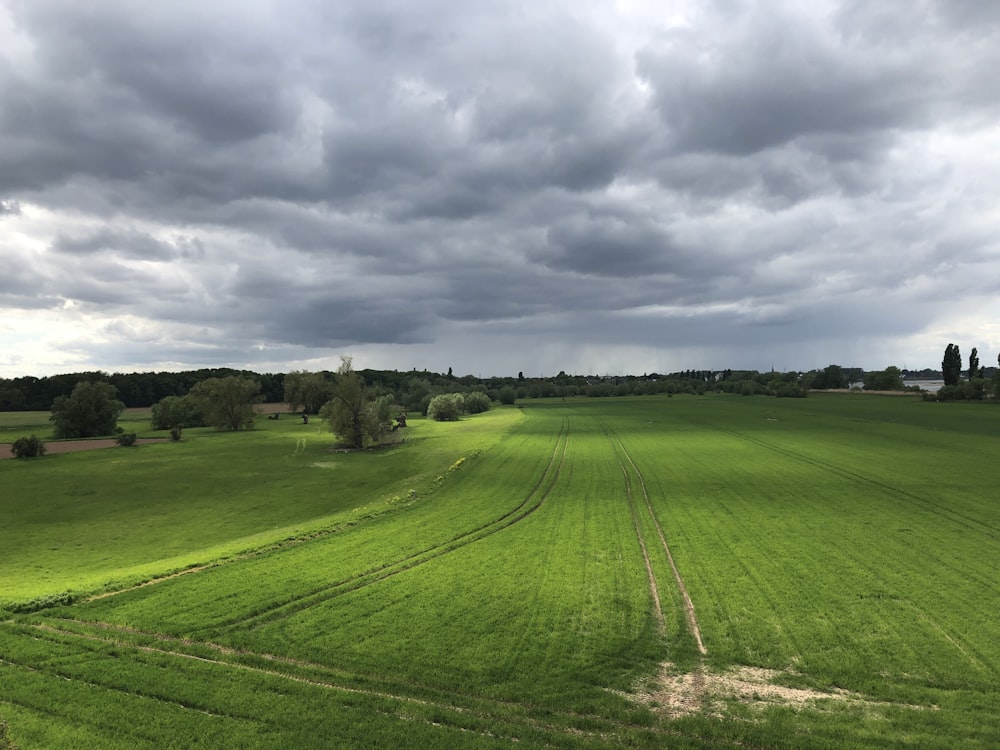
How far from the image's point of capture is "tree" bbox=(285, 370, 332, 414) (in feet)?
456

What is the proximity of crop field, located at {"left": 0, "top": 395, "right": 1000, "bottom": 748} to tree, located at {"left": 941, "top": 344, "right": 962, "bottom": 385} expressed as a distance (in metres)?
169

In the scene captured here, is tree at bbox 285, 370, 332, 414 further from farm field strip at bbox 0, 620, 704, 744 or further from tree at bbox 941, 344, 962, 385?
tree at bbox 941, 344, 962, 385

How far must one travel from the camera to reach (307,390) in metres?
139

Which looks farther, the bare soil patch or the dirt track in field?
the dirt track in field

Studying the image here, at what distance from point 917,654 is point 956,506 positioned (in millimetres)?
22812

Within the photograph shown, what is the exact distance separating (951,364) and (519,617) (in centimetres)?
21507

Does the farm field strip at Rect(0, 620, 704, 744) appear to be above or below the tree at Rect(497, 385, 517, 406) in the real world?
below

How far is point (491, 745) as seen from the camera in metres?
10.9

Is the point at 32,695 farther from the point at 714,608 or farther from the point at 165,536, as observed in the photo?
the point at 165,536

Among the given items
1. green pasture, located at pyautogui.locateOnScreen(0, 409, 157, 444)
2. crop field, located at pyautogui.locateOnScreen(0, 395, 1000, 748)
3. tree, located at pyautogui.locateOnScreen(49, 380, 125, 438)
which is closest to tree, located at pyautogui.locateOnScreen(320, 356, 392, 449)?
crop field, located at pyautogui.locateOnScreen(0, 395, 1000, 748)

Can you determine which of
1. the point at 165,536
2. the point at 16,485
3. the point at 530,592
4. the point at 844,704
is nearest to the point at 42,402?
the point at 16,485

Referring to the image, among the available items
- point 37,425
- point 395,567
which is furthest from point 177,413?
point 395,567

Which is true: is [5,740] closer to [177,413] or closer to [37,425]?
[177,413]

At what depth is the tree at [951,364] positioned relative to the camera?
17025 centimetres
